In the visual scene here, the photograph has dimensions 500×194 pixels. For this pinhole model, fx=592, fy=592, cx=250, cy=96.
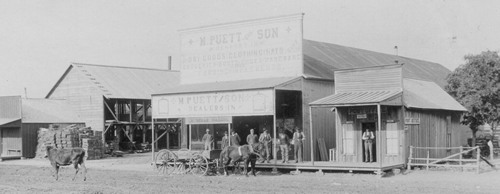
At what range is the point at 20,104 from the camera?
1633 inches

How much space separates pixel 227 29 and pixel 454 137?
13.0 m

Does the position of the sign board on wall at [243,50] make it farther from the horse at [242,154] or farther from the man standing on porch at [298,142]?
the horse at [242,154]

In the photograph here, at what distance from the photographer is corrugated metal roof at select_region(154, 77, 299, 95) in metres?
26.9

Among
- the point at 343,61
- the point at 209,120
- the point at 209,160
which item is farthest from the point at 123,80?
the point at 209,160

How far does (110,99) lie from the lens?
148 ft

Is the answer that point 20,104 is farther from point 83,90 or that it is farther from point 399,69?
point 399,69

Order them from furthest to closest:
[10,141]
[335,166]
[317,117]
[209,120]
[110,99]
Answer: [110,99] < [10,141] < [209,120] < [317,117] < [335,166]

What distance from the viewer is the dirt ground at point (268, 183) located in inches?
733

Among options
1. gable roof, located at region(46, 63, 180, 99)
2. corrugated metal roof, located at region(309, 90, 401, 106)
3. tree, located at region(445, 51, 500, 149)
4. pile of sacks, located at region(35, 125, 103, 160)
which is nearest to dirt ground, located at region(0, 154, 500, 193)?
corrugated metal roof, located at region(309, 90, 401, 106)

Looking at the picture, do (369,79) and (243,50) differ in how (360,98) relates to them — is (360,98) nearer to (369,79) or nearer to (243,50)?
(369,79)

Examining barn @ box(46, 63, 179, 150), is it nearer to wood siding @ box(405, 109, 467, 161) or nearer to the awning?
the awning

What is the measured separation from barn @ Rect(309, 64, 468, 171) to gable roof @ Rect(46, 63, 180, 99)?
73.2ft

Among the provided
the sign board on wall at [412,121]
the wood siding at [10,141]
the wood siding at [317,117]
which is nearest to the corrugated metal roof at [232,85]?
the wood siding at [317,117]

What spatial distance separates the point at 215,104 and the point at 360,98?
685 cm
